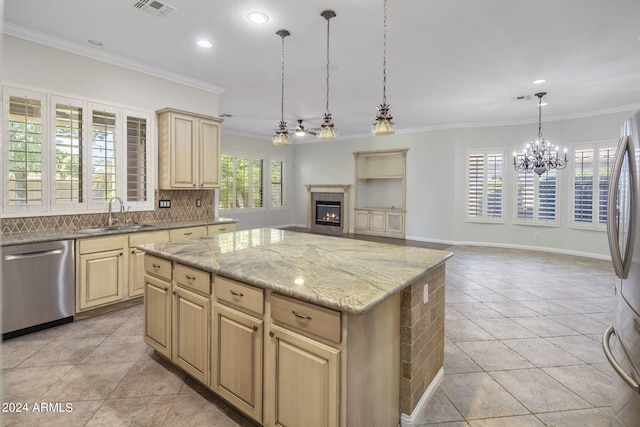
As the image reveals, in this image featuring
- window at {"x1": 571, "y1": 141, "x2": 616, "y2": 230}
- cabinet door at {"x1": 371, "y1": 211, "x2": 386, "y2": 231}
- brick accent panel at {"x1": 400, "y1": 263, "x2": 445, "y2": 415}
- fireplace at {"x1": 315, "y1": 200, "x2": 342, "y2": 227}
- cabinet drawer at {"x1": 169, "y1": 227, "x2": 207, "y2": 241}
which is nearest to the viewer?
brick accent panel at {"x1": 400, "y1": 263, "x2": 445, "y2": 415}

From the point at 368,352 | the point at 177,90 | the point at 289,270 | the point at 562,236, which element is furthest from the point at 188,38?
the point at 562,236

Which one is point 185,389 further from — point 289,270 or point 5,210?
point 5,210

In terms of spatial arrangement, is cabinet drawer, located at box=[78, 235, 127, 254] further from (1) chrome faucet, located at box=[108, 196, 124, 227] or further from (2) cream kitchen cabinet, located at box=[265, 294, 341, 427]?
(2) cream kitchen cabinet, located at box=[265, 294, 341, 427]

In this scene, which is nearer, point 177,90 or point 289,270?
point 289,270

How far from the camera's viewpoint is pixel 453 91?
5516mm

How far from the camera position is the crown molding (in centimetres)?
348

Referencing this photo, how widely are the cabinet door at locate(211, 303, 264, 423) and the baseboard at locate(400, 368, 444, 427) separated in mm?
880

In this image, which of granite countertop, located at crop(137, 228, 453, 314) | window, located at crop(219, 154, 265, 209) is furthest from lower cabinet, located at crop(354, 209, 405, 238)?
granite countertop, located at crop(137, 228, 453, 314)

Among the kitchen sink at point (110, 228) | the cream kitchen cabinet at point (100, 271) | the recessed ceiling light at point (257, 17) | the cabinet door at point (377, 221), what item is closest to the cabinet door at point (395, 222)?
the cabinet door at point (377, 221)

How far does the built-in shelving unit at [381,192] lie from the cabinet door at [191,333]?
705cm

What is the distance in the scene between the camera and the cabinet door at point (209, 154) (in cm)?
488

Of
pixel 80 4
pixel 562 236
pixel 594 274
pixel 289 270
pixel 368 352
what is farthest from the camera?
pixel 562 236

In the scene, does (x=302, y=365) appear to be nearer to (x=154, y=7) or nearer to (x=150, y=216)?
(x=154, y=7)

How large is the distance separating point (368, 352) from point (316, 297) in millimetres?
426
